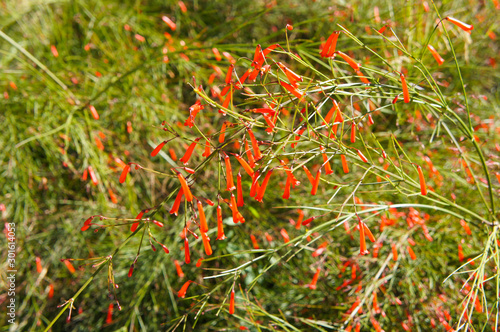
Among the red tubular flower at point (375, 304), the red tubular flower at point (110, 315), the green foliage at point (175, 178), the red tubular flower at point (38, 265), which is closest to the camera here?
the red tubular flower at point (375, 304)

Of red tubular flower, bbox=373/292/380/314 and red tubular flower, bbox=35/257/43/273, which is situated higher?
red tubular flower, bbox=373/292/380/314

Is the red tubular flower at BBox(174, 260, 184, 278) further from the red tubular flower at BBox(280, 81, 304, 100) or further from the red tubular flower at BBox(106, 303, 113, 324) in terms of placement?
the red tubular flower at BBox(280, 81, 304, 100)

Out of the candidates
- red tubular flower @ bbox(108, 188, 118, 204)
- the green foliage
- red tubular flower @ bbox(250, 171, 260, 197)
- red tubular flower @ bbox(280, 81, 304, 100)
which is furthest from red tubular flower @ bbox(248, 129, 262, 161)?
red tubular flower @ bbox(108, 188, 118, 204)

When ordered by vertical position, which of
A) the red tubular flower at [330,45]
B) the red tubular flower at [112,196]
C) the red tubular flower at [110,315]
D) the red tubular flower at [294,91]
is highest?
the red tubular flower at [330,45]

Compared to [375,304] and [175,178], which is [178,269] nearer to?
[175,178]

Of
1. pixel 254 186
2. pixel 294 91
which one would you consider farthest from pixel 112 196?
pixel 294 91

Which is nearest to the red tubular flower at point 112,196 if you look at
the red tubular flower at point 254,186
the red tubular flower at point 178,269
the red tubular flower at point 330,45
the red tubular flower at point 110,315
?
the red tubular flower at point 178,269

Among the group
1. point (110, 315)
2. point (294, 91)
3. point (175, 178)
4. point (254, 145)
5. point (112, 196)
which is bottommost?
point (110, 315)

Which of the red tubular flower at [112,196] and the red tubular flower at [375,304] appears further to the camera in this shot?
the red tubular flower at [112,196]

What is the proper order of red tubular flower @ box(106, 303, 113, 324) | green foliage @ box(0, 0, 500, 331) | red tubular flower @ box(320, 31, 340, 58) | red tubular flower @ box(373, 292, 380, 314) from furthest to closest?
red tubular flower @ box(106, 303, 113, 324) < green foliage @ box(0, 0, 500, 331) < red tubular flower @ box(373, 292, 380, 314) < red tubular flower @ box(320, 31, 340, 58)

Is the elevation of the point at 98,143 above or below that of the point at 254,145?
below

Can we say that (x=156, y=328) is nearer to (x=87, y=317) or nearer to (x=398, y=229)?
(x=87, y=317)

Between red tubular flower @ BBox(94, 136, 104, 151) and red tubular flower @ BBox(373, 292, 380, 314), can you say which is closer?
red tubular flower @ BBox(373, 292, 380, 314)

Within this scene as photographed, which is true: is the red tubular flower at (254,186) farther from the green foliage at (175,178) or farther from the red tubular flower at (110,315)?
the red tubular flower at (110,315)
